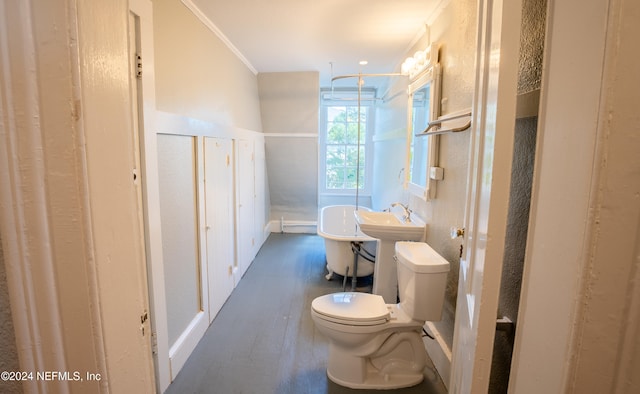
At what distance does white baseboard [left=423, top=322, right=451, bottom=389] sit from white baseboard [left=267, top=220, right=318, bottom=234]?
3038mm

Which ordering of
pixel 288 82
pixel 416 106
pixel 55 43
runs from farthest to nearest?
1. pixel 288 82
2. pixel 416 106
3. pixel 55 43

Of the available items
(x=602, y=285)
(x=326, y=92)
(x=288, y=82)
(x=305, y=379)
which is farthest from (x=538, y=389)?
(x=326, y=92)

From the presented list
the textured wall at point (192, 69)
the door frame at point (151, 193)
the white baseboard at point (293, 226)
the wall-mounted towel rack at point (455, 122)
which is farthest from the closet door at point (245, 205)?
the wall-mounted towel rack at point (455, 122)

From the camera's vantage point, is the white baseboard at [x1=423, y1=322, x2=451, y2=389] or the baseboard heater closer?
the white baseboard at [x1=423, y1=322, x2=451, y2=389]

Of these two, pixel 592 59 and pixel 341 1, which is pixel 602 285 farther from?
pixel 341 1

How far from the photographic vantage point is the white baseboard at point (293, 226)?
16.6ft

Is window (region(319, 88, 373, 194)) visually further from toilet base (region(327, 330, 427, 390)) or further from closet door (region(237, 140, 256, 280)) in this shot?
toilet base (region(327, 330, 427, 390))

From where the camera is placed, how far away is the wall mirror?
213 centimetres

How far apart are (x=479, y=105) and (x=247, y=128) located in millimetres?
3142

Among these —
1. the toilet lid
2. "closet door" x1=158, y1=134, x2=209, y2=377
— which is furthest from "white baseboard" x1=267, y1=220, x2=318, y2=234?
the toilet lid

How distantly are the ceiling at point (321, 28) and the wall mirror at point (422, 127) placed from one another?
0.48 m

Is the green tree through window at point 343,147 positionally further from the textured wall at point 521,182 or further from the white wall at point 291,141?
the textured wall at point 521,182

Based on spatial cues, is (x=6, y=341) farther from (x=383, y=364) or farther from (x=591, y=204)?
(x=383, y=364)

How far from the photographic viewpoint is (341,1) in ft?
6.88
